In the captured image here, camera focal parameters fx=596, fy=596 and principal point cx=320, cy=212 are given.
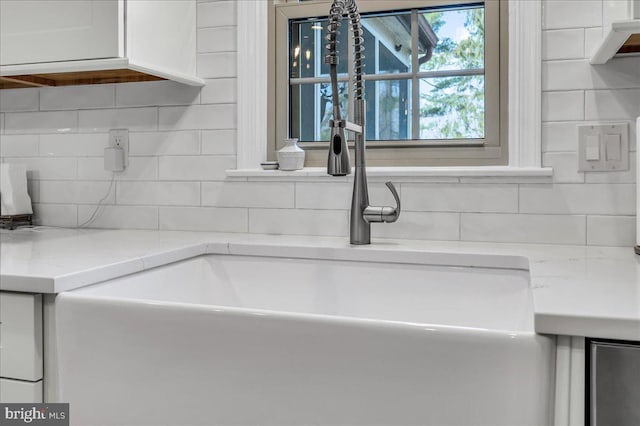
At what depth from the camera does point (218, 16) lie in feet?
5.76

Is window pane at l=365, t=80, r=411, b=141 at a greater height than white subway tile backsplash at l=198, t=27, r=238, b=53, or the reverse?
white subway tile backsplash at l=198, t=27, r=238, b=53

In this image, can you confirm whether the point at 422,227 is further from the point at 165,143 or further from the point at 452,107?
the point at 165,143

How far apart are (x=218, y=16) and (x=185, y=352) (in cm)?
116

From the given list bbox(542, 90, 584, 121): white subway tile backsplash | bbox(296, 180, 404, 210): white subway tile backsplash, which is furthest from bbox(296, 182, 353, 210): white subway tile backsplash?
bbox(542, 90, 584, 121): white subway tile backsplash

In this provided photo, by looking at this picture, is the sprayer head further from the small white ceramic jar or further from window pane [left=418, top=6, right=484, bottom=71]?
window pane [left=418, top=6, right=484, bottom=71]

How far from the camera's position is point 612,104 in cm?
142

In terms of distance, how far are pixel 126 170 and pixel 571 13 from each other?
133 cm

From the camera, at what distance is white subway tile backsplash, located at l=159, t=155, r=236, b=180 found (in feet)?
5.78

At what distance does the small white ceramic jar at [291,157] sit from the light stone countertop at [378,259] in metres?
0.20

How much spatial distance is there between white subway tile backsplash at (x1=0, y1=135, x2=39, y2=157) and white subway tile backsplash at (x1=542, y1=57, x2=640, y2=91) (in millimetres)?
1583

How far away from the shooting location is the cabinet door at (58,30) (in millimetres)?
1464

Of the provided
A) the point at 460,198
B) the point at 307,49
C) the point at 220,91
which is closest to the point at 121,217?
the point at 220,91

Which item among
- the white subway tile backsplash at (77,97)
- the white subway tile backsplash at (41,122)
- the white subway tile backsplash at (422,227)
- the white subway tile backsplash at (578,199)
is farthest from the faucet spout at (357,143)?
the white subway tile backsplash at (41,122)

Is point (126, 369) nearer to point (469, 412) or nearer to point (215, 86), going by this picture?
point (469, 412)
